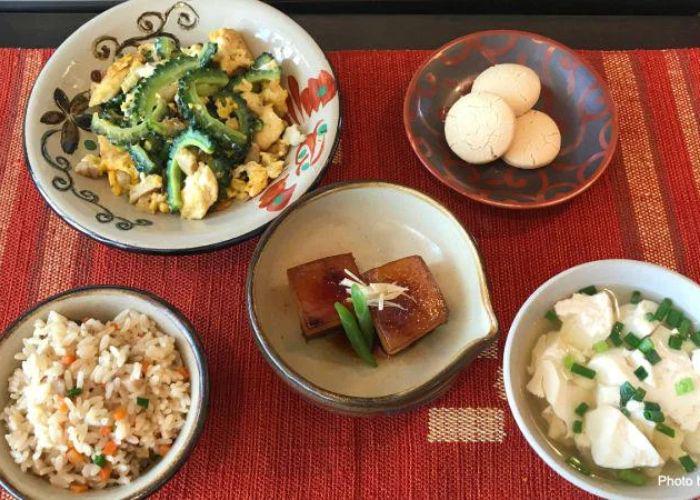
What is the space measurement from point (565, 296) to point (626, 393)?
0.66 feet

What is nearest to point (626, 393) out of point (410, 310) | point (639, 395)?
point (639, 395)

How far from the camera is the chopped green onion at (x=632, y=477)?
3.33ft

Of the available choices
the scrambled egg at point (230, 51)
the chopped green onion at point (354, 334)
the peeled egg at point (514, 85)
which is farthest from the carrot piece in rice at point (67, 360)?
the peeled egg at point (514, 85)

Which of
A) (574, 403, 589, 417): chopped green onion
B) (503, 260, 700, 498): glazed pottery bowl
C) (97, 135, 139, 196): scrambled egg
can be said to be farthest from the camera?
(97, 135, 139, 196): scrambled egg

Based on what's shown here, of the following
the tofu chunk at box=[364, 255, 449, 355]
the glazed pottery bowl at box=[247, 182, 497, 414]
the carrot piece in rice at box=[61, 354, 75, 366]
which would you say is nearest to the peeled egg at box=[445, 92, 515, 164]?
the glazed pottery bowl at box=[247, 182, 497, 414]

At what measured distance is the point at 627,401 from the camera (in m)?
1.04

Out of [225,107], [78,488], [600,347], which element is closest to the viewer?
[78,488]

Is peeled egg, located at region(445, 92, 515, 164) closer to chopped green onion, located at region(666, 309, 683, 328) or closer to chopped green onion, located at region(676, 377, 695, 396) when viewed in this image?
chopped green onion, located at region(666, 309, 683, 328)

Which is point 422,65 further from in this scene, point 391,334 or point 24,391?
point 24,391

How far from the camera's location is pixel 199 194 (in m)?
1.24

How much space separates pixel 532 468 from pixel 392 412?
1.04 feet

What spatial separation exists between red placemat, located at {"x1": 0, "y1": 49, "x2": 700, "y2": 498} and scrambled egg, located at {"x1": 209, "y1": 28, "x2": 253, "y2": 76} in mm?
252

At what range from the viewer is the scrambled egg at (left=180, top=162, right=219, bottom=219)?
1242mm

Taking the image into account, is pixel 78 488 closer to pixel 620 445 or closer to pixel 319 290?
pixel 319 290
